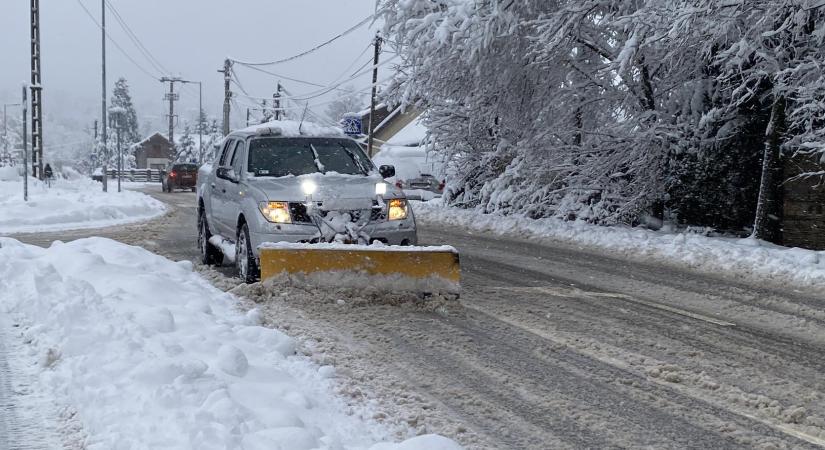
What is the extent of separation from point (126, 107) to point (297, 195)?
12784 cm

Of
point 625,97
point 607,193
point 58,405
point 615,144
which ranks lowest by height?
point 58,405

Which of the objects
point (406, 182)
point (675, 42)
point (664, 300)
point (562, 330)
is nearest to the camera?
point (562, 330)

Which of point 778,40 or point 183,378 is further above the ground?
point 778,40

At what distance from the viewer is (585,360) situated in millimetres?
5418

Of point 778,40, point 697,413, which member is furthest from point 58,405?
point 778,40

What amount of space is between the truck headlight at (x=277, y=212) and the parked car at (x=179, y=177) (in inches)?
Answer: 1447

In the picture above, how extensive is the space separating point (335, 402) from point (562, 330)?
8.76 feet

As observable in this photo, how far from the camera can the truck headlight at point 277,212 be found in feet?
26.0

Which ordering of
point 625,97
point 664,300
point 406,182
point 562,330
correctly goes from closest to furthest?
1. point 562,330
2. point 664,300
3. point 625,97
4. point 406,182

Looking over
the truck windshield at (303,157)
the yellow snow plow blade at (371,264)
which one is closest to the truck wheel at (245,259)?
the truck windshield at (303,157)

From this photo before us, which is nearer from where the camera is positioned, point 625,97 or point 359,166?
point 359,166

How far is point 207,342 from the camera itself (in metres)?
5.04

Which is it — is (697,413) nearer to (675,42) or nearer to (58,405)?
(58,405)

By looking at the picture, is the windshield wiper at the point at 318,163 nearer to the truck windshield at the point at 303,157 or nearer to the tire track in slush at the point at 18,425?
the truck windshield at the point at 303,157
